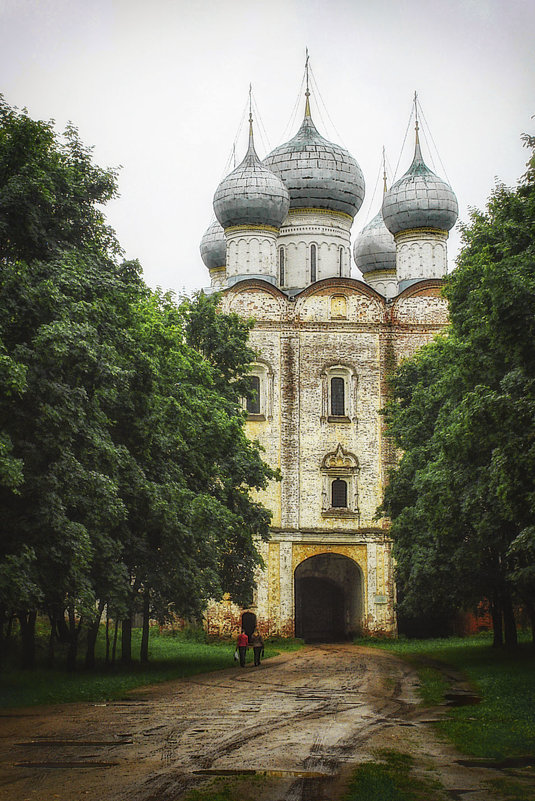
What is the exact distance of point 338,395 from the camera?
3750cm

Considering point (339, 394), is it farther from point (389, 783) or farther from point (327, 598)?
point (389, 783)

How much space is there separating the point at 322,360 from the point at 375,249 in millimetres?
12378

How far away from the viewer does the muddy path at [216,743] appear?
859 centimetres

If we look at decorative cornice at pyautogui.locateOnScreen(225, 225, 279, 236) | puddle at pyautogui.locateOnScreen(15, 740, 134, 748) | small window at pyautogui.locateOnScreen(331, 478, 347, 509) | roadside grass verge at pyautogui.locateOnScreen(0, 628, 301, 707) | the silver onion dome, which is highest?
the silver onion dome

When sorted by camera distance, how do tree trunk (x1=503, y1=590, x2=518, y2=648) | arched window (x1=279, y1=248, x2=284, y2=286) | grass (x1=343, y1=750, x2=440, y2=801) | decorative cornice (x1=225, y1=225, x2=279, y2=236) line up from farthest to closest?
arched window (x1=279, y1=248, x2=284, y2=286), decorative cornice (x1=225, y1=225, x2=279, y2=236), tree trunk (x1=503, y1=590, x2=518, y2=648), grass (x1=343, y1=750, x2=440, y2=801)

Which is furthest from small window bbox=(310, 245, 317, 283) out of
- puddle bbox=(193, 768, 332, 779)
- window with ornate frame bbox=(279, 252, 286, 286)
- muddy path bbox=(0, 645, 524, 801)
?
puddle bbox=(193, 768, 332, 779)

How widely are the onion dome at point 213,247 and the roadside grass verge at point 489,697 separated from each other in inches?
937

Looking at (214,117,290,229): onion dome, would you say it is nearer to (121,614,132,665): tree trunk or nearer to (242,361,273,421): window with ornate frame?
(242,361,273,421): window with ornate frame

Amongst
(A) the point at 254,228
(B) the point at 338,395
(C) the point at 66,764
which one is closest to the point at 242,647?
(C) the point at 66,764

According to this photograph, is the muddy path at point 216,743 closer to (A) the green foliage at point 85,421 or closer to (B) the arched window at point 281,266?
(A) the green foliage at point 85,421

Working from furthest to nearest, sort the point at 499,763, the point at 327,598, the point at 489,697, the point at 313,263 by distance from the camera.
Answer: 1. the point at 313,263
2. the point at 327,598
3. the point at 489,697
4. the point at 499,763

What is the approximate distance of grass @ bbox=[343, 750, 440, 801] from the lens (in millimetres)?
8086

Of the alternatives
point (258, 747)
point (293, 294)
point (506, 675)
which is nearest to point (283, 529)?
point (293, 294)

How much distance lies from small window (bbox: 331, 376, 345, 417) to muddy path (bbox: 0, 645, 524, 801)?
65.6 ft
